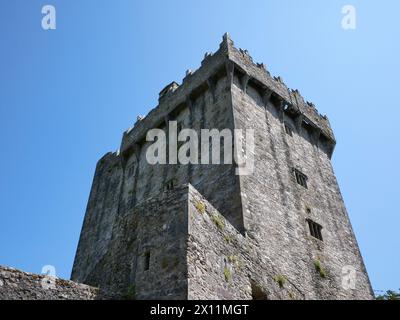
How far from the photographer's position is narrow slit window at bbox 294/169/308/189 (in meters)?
22.7

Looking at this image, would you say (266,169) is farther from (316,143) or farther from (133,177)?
(133,177)

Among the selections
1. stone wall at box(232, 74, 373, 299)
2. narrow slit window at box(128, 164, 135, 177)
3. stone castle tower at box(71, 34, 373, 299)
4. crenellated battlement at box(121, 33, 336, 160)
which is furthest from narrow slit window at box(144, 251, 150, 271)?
narrow slit window at box(128, 164, 135, 177)

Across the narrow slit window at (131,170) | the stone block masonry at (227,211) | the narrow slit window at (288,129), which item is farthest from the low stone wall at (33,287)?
the narrow slit window at (131,170)

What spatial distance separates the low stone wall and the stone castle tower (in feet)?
3.52

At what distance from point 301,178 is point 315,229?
114 inches

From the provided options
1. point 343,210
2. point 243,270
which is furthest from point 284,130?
point 243,270

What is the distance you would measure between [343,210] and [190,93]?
989 centimetres

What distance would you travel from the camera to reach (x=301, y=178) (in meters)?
23.0

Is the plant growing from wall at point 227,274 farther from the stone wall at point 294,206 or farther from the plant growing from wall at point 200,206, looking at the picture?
the stone wall at point 294,206

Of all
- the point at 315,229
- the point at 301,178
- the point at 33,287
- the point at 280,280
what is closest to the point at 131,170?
the point at 301,178

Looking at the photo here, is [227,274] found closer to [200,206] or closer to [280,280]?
[200,206]

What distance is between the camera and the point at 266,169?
2077 cm

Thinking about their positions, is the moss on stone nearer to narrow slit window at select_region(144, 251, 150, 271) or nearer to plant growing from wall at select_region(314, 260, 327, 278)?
narrow slit window at select_region(144, 251, 150, 271)

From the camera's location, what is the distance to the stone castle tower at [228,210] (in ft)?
33.6
